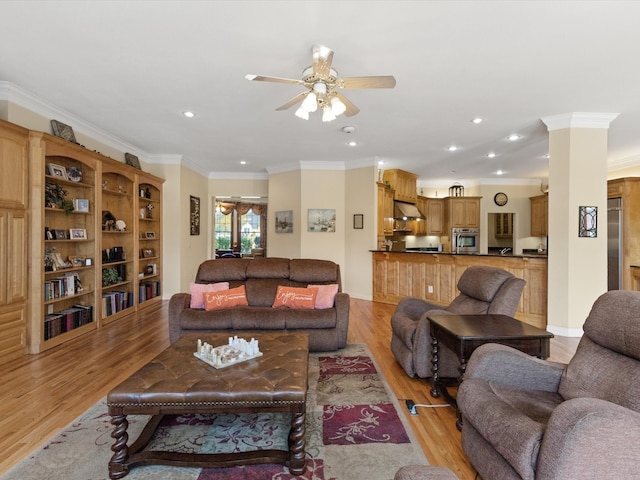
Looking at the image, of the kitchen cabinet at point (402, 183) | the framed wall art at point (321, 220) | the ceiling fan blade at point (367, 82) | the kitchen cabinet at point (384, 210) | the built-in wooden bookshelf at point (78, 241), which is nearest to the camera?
the ceiling fan blade at point (367, 82)

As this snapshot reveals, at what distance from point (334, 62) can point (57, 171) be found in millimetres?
3497

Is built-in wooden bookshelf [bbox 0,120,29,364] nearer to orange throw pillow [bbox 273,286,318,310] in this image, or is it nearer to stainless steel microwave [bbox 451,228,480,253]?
orange throw pillow [bbox 273,286,318,310]

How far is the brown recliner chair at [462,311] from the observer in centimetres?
261

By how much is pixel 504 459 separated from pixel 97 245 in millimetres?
4847

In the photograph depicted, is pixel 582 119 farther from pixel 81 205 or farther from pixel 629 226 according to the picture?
pixel 81 205

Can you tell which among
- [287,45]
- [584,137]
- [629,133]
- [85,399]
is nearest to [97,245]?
[85,399]

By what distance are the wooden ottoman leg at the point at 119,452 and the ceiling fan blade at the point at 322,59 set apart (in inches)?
101

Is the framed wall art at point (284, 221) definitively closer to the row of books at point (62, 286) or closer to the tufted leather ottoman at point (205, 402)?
the row of books at point (62, 286)

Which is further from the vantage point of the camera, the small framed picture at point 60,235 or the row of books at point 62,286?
the small framed picture at point 60,235

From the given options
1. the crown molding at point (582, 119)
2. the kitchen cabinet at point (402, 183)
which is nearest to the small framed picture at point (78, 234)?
the kitchen cabinet at point (402, 183)

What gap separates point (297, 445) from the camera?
5.65 feet

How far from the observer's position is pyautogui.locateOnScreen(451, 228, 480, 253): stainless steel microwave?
856 centimetres

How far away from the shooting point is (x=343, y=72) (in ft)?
9.86

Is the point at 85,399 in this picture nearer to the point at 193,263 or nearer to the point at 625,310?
the point at 625,310
